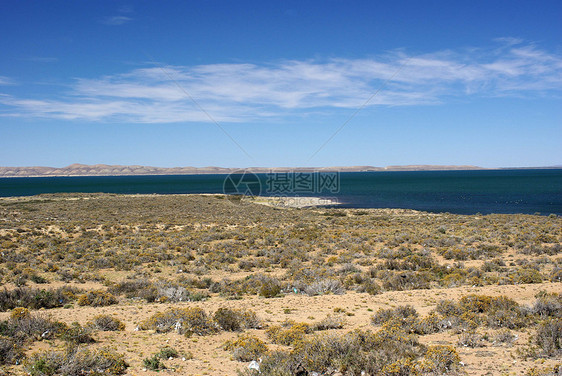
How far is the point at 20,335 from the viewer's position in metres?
7.81

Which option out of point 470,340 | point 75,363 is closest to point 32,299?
point 75,363

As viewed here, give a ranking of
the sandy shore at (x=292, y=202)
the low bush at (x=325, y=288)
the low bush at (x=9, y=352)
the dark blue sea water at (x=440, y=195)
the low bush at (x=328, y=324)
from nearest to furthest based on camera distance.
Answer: the low bush at (x=9, y=352) < the low bush at (x=328, y=324) < the low bush at (x=325, y=288) < the dark blue sea water at (x=440, y=195) < the sandy shore at (x=292, y=202)

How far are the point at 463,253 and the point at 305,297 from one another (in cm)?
1123

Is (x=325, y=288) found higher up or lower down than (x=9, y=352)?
lower down

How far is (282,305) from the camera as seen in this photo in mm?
11781

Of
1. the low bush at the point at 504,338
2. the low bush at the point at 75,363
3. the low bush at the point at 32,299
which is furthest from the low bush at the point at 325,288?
the low bush at the point at 32,299

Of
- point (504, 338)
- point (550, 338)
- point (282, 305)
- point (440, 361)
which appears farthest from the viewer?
point (282, 305)

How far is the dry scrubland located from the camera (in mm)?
6938

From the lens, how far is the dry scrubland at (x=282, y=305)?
694 cm

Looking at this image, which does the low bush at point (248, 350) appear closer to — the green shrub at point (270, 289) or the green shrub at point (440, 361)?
the green shrub at point (440, 361)

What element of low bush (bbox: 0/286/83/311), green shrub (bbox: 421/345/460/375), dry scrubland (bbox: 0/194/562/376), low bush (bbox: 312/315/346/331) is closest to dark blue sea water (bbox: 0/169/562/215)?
dry scrubland (bbox: 0/194/562/376)

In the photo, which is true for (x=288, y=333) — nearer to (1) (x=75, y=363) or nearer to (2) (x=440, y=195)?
(1) (x=75, y=363)

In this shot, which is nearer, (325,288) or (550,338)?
(550,338)

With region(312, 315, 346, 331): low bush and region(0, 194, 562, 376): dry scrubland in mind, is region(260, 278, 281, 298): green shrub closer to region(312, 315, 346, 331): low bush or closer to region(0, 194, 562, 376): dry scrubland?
region(0, 194, 562, 376): dry scrubland
